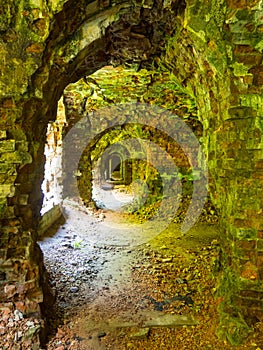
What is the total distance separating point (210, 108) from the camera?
127 inches

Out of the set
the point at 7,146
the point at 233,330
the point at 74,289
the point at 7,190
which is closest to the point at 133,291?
the point at 74,289

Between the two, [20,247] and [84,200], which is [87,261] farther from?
[84,200]

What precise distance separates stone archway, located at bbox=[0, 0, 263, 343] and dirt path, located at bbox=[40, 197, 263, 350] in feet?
1.31

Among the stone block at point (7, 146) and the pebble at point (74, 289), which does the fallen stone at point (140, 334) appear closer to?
the pebble at point (74, 289)

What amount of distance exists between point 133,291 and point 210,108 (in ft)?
7.82

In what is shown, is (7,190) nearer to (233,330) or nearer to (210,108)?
(210,108)

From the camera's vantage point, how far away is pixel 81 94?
712 centimetres

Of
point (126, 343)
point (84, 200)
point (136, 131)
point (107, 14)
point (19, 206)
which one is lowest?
point (126, 343)

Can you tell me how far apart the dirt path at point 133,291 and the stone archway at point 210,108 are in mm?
400

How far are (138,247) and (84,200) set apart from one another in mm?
3357

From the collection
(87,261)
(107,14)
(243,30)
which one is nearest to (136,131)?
(87,261)

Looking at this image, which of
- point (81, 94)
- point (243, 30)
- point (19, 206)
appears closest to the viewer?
point (243, 30)

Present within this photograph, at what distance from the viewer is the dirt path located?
284cm

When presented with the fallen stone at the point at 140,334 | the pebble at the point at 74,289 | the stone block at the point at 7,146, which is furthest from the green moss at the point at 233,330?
the stone block at the point at 7,146
